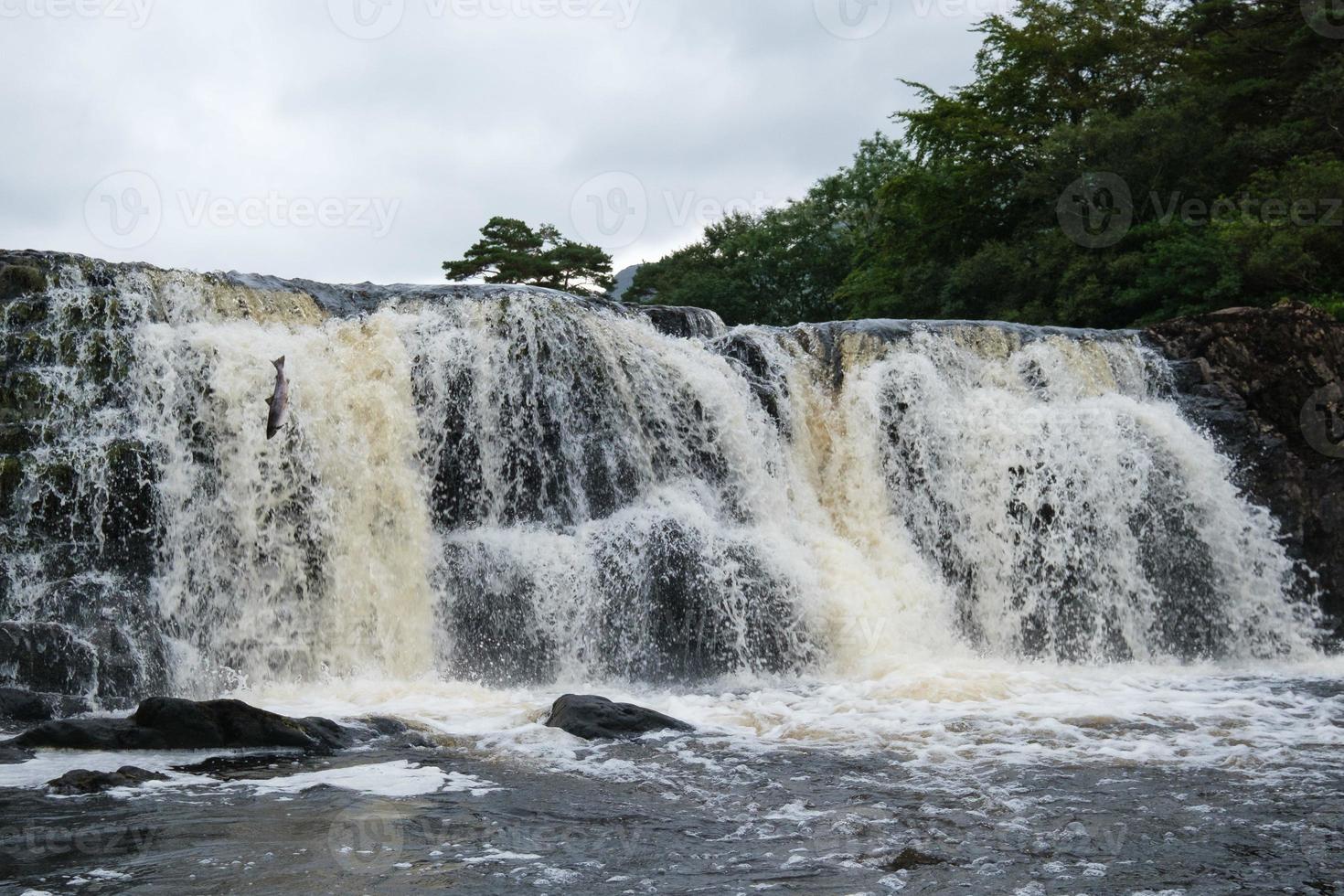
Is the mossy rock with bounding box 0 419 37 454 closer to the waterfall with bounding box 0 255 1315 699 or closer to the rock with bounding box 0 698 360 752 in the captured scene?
the waterfall with bounding box 0 255 1315 699

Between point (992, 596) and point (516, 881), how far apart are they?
27.2 ft

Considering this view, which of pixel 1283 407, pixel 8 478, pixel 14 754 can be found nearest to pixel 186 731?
pixel 14 754

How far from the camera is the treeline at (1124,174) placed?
1897 centimetres

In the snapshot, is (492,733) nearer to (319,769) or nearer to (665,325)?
(319,769)

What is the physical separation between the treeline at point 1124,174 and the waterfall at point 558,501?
6936 mm

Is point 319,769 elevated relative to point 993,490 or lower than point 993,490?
lower

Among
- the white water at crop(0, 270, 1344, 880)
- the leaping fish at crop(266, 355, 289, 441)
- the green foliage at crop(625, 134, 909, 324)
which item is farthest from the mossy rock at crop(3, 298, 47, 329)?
the green foliage at crop(625, 134, 909, 324)

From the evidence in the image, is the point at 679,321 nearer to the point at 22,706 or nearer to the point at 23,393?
the point at 23,393

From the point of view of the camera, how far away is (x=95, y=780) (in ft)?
20.1

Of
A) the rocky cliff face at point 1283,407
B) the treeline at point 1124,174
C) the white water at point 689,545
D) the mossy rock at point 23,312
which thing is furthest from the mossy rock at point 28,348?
the treeline at point 1124,174

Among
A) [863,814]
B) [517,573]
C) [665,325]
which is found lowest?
[863,814]

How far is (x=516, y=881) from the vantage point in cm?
478

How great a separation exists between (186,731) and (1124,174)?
19578 mm

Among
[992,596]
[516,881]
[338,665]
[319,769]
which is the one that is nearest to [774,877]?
[516,881]
